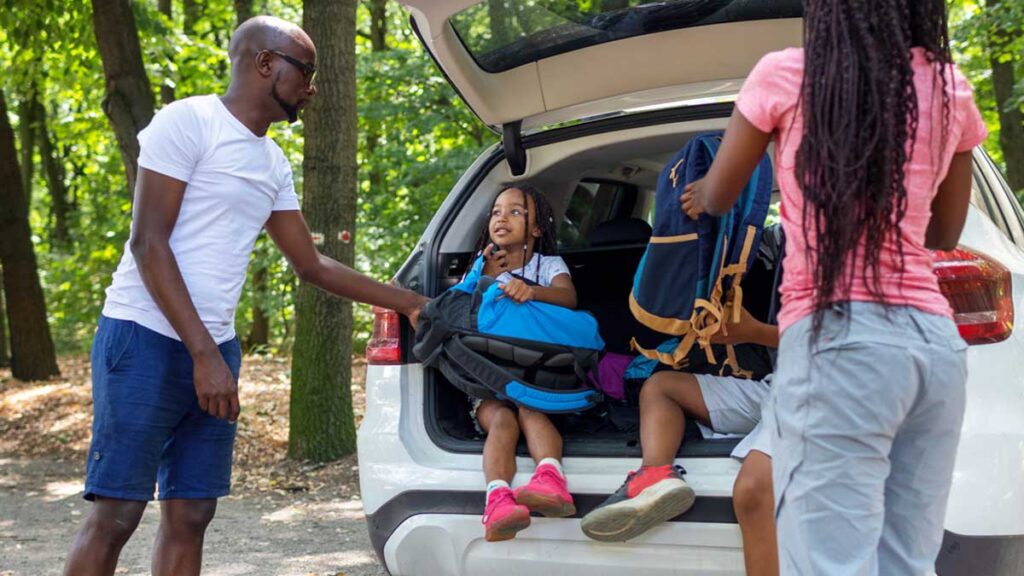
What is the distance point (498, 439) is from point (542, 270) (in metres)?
0.85

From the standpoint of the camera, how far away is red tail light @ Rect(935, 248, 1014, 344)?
298cm

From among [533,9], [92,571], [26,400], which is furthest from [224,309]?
[26,400]

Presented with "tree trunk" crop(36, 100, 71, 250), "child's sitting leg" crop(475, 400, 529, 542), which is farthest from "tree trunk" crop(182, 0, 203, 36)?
"child's sitting leg" crop(475, 400, 529, 542)

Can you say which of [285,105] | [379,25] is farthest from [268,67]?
[379,25]

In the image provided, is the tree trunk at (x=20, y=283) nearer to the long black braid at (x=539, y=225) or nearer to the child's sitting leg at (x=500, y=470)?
the long black braid at (x=539, y=225)

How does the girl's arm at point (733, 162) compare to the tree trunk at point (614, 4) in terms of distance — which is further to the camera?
the tree trunk at point (614, 4)

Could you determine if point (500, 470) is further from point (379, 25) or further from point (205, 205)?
point (379, 25)

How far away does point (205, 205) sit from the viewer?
3.28 metres

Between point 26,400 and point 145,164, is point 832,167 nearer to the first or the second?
point 145,164

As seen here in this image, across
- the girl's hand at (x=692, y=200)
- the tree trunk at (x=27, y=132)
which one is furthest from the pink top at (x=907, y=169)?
the tree trunk at (x=27, y=132)

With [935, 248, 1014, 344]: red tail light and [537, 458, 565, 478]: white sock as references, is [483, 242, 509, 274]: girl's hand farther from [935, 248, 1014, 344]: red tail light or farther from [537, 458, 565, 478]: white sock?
[935, 248, 1014, 344]: red tail light

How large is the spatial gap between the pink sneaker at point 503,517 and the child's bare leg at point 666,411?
1.24 feet

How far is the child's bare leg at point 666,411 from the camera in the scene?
326 centimetres

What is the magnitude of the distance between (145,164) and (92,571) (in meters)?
1.13
